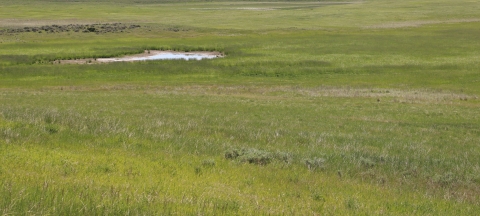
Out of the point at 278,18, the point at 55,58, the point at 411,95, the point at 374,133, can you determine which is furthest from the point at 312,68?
the point at 278,18

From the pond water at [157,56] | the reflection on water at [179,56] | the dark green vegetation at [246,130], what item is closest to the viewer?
the dark green vegetation at [246,130]

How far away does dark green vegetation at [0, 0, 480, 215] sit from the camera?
27.5ft

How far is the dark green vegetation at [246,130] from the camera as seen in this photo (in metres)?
8.38

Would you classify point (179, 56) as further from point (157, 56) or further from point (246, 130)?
point (246, 130)

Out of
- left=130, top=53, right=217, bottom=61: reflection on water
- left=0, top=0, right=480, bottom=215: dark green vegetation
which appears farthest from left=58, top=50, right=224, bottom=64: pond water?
left=0, top=0, right=480, bottom=215: dark green vegetation

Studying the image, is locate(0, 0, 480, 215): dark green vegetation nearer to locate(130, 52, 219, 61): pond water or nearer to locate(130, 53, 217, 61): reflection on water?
locate(130, 52, 219, 61): pond water

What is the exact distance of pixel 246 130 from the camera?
59.8 ft

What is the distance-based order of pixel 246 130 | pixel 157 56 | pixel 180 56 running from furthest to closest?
1. pixel 180 56
2. pixel 157 56
3. pixel 246 130

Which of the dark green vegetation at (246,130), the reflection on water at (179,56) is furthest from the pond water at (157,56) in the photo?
the dark green vegetation at (246,130)

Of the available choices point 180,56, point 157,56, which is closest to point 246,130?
point 157,56

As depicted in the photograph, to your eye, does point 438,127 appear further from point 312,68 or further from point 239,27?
point 239,27

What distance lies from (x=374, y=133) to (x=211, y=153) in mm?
10692

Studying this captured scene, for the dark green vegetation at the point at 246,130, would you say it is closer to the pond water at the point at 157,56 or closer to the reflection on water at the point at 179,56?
the pond water at the point at 157,56

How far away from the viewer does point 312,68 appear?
175ft
